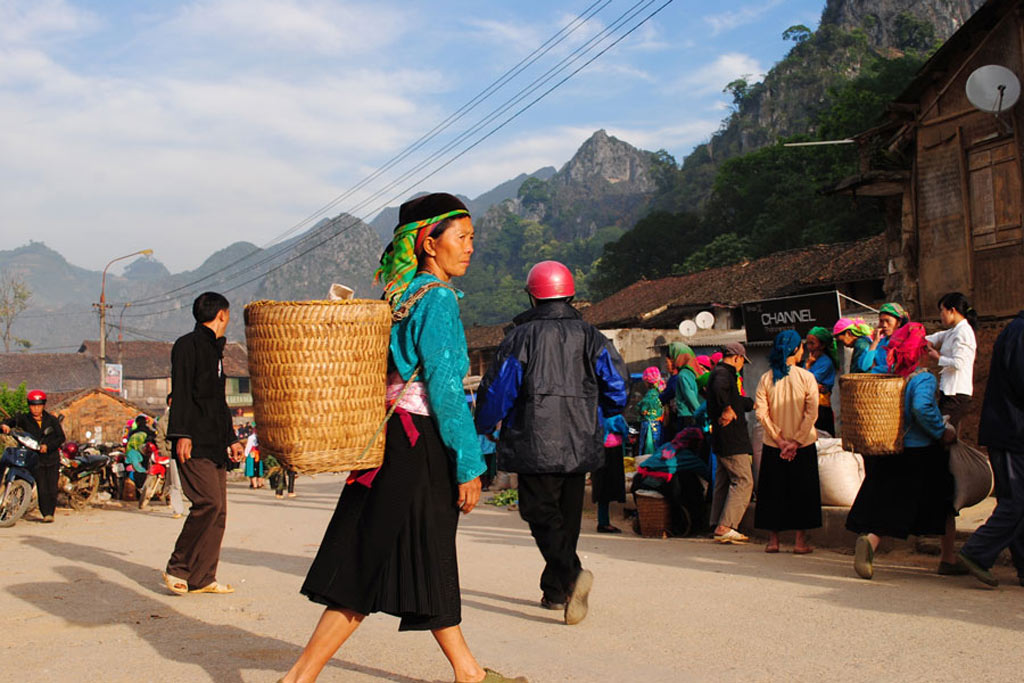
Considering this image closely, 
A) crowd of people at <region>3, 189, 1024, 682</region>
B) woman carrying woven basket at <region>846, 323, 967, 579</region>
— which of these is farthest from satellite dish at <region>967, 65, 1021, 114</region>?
woman carrying woven basket at <region>846, 323, 967, 579</region>

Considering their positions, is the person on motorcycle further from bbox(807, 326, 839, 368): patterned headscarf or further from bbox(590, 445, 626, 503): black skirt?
bbox(807, 326, 839, 368): patterned headscarf

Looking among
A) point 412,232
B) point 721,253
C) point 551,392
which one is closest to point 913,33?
point 721,253

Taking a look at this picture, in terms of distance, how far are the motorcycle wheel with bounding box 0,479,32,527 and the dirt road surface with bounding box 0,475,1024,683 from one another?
12.9 feet

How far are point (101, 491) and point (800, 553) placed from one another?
12719 millimetres

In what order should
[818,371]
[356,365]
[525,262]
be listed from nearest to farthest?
1. [356,365]
2. [818,371]
3. [525,262]

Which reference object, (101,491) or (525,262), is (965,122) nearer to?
(101,491)

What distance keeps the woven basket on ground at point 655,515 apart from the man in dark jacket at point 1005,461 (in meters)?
3.75

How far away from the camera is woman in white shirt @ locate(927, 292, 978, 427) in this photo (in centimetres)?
615

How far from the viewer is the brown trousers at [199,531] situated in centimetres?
622

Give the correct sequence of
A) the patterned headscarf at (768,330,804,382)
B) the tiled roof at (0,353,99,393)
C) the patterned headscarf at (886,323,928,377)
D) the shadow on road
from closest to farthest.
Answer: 1. the shadow on road
2. the patterned headscarf at (886,323,928,377)
3. the patterned headscarf at (768,330,804,382)
4. the tiled roof at (0,353,99,393)

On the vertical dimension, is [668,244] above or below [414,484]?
above

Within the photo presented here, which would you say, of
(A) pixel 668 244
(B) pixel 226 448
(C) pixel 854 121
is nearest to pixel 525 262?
(A) pixel 668 244

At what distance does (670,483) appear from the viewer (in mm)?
9133

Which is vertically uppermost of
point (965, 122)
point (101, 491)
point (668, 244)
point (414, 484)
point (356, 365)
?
point (668, 244)
